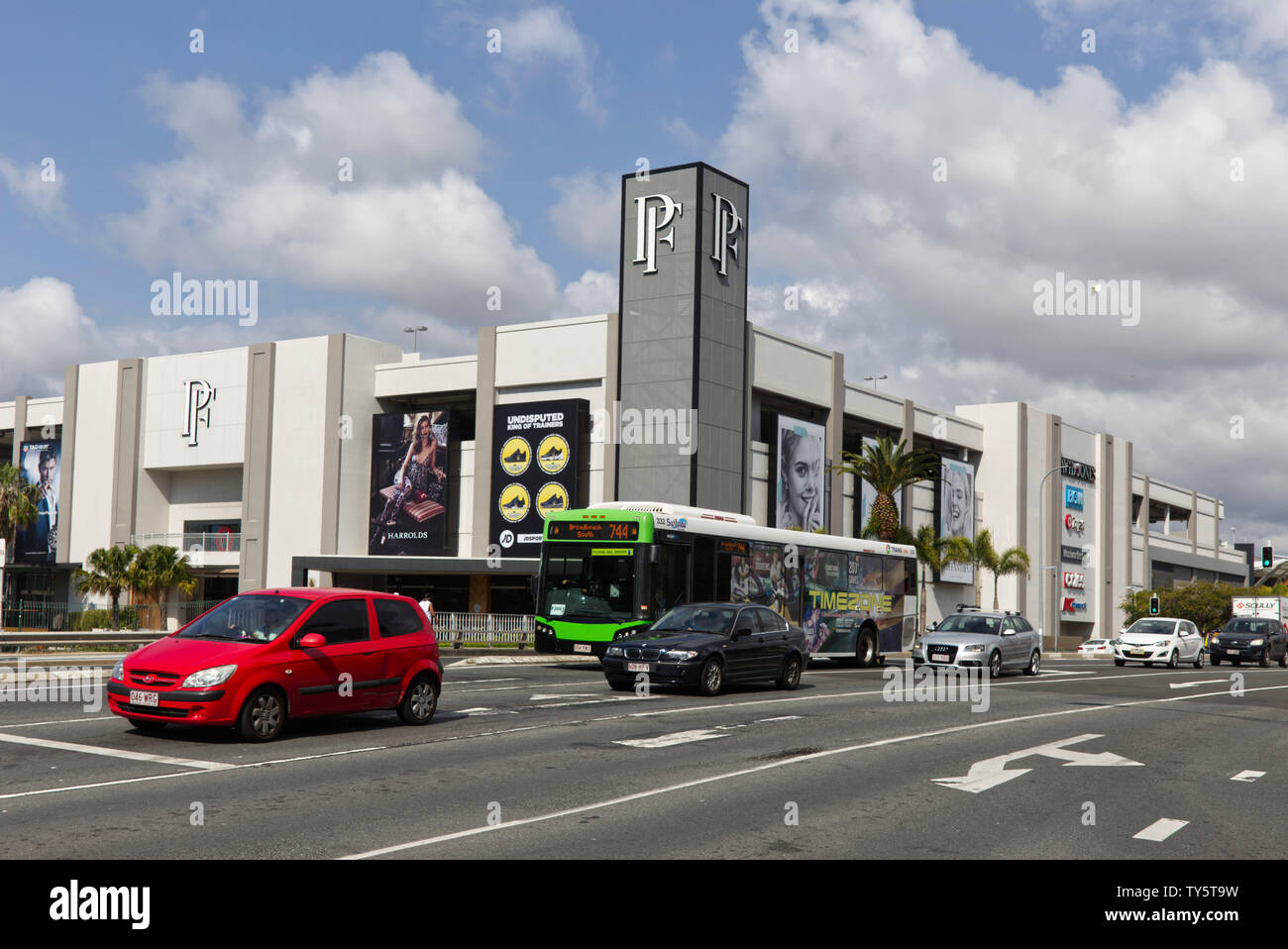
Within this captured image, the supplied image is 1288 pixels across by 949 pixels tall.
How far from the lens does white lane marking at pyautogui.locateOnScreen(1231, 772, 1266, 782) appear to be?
12.7m

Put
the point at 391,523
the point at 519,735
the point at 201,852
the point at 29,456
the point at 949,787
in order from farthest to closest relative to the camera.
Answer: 1. the point at 29,456
2. the point at 391,523
3. the point at 519,735
4. the point at 949,787
5. the point at 201,852

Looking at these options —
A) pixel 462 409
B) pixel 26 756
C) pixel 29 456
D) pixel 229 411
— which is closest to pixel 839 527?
pixel 462 409

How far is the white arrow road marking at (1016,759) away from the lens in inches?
463

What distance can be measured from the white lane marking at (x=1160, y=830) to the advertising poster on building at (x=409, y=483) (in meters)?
49.2

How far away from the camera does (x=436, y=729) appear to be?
15375mm

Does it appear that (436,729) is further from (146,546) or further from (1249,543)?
(1249,543)

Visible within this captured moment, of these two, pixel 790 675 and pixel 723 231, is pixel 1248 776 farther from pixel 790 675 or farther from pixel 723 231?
pixel 723 231

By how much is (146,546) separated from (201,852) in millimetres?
59287

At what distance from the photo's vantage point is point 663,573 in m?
25.8

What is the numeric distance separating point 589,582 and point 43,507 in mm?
52273

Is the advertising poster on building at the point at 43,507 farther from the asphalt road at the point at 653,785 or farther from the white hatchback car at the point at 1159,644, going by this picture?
the asphalt road at the point at 653,785

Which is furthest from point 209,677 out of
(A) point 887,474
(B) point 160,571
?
(B) point 160,571

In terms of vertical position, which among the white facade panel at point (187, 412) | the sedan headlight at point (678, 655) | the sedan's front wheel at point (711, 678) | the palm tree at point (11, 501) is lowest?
the sedan's front wheel at point (711, 678)

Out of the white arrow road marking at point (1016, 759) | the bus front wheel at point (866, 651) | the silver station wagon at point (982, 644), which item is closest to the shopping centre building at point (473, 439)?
the bus front wheel at point (866, 651)
